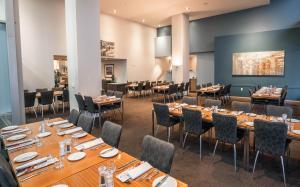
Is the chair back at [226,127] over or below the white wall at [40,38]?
below

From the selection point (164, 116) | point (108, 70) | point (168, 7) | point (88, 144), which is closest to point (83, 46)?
point (164, 116)

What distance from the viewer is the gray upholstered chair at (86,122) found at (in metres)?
3.24

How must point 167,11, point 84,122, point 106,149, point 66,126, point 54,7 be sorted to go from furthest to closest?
point 167,11 → point 54,7 → point 84,122 → point 66,126 → point 106,149

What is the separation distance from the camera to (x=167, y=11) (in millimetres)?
10492

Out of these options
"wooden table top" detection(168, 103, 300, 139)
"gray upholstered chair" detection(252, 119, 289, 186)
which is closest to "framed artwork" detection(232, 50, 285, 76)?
"wooden table top" detection(168, 103, 300, 139)

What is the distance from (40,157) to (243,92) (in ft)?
34.7

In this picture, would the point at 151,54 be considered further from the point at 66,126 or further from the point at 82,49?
the point at 66,126

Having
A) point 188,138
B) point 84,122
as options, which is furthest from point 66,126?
point 188,138

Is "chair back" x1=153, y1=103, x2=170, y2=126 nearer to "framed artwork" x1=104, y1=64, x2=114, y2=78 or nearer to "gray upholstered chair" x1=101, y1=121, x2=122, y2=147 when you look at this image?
"gray upholstered chair" x1=101, y1=121, x2=122, y2=147

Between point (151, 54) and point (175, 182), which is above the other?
point (151, 54)

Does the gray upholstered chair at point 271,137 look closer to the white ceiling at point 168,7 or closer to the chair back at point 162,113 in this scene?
the chair back at point 162,113

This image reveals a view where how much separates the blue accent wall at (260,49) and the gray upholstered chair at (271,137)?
797cm

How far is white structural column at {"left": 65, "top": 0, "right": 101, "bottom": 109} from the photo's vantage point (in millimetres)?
6184

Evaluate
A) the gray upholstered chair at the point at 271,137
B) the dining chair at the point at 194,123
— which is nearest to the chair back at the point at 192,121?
the dining chair at the point at 194,123
